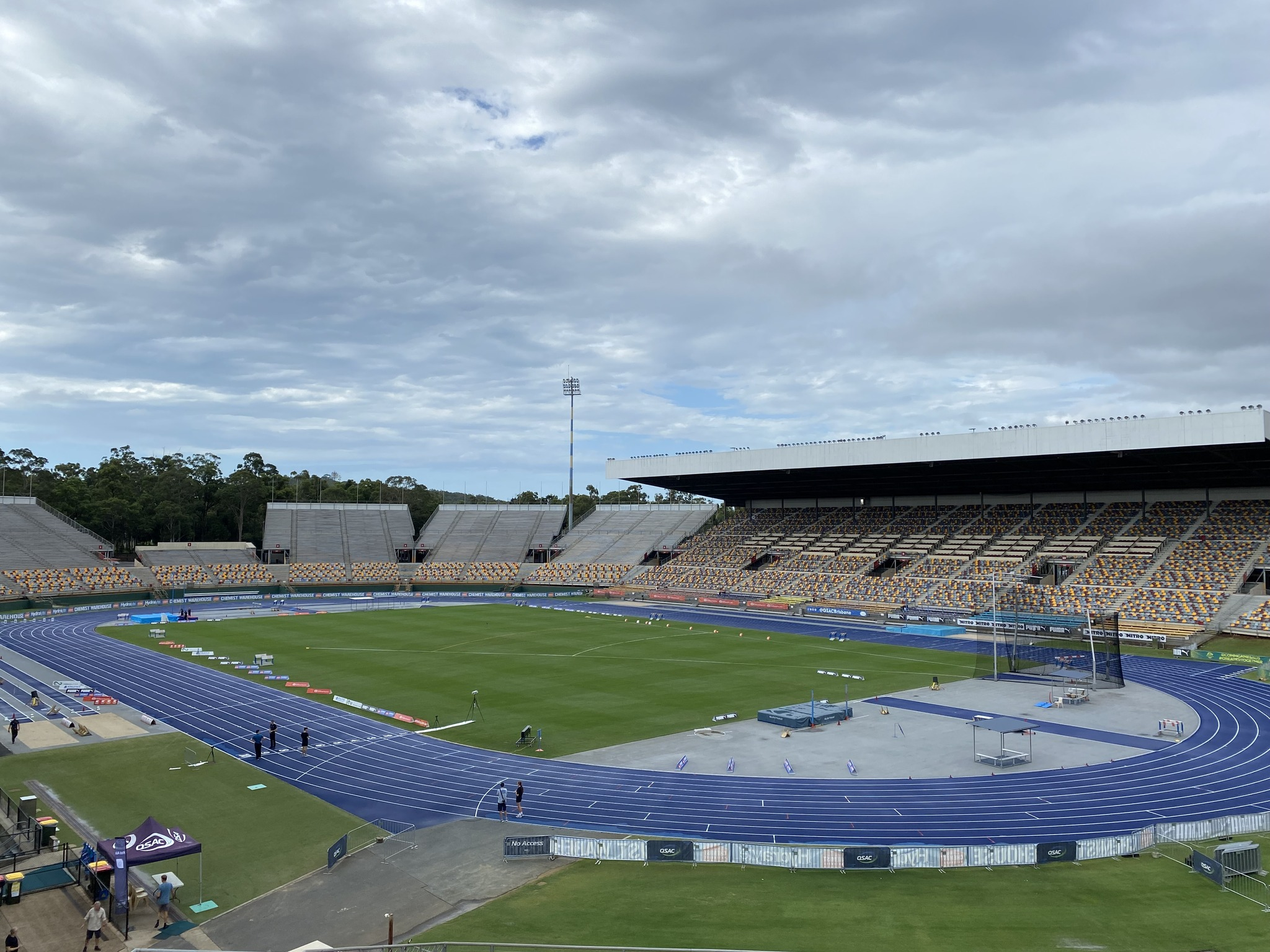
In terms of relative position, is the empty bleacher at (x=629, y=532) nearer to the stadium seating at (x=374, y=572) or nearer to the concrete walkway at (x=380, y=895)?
the stadium seating at (x=374, y=572)

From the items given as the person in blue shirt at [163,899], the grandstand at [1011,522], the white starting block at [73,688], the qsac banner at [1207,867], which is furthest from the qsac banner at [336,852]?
the grandstand at [1011,522]

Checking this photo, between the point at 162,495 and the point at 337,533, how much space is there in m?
26.7

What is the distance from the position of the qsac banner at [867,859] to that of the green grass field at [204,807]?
1169 centimetres

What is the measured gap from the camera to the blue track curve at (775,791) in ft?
73.4

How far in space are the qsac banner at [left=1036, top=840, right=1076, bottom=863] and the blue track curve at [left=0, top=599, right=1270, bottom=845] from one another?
71.9 inches

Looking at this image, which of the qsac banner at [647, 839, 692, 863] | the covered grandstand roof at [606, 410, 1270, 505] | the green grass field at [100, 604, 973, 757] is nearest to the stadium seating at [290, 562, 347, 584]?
the green grass field at [100, 604, 973, 757]

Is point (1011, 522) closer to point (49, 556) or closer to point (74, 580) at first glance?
point (74, 580)

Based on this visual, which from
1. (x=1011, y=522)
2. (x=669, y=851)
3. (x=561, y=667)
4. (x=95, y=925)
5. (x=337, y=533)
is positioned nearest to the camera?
(x=95, y=925)

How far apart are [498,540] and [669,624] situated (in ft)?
162

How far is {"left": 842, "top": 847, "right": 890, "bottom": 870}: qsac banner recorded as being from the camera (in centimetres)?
1948

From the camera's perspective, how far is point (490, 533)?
367 ft

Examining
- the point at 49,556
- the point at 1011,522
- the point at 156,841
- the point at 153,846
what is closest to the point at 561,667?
the point at 156,841

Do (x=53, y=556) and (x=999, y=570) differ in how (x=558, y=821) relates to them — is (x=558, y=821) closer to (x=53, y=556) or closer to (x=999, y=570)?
(x=999, y=570)

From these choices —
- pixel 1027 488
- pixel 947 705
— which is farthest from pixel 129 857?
pixel 1027 488
